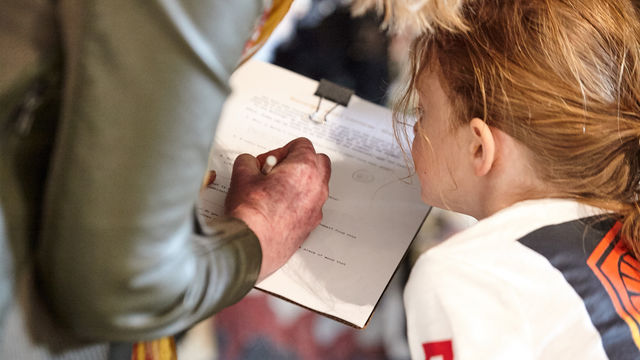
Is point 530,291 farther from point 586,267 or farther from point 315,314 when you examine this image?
point 315,314

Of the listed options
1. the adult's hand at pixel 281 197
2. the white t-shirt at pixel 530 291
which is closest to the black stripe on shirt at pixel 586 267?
the white t-shirt at pixel 530 291

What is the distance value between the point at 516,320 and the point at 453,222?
34 cm

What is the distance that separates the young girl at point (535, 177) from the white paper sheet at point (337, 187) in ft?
0.29

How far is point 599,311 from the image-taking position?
549 millimetres

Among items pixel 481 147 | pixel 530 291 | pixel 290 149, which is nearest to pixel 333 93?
pixel 290 149

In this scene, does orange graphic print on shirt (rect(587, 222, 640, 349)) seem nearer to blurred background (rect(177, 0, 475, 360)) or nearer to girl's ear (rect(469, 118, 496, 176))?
girl's ear (rect(469, 118, 496, 176))

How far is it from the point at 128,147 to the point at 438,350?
381 millimetres

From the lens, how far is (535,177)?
646mm

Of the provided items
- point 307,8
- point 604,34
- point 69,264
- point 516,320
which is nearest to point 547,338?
point 516,320

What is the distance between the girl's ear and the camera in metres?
0.63

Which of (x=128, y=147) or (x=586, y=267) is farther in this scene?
(x=586, y=267)

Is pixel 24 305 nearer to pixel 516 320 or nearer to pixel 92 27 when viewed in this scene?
pixel 92 27

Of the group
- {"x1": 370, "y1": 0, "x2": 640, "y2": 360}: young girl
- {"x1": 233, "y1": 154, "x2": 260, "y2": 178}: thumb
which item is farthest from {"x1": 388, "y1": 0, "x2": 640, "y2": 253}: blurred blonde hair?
{"x1": 233, "y1": 154, "x2": 260, "y2": 178}: thumb

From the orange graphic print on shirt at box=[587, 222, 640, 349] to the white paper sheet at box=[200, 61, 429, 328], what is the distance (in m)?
0.23
